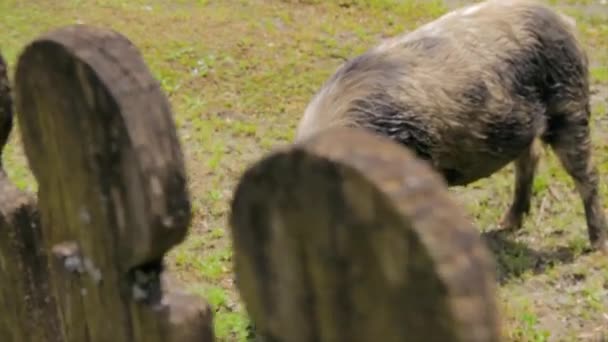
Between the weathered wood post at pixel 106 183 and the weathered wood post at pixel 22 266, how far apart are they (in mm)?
140

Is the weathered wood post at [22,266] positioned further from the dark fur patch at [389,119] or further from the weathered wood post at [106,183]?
the dark fur patch at [389,119]

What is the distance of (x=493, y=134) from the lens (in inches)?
177

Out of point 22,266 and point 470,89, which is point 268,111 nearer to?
point 470,89

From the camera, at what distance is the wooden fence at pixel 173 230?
109cm

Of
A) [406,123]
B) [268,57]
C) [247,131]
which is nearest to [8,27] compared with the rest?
[268,57]

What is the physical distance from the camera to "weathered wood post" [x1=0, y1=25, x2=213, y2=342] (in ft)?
5.05

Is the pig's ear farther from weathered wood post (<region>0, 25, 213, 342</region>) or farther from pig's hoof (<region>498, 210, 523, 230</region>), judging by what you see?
pig's hoof (<region>498, 210, 523, 230</region>)

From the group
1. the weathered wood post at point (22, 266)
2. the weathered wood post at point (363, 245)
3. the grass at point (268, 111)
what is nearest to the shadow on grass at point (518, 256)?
the grass at point (268, 111)

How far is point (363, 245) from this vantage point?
3.70 feet

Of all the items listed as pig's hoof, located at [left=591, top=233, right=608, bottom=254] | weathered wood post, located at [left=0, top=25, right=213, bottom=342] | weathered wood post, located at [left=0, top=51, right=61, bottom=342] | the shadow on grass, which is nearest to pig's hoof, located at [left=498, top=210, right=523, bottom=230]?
the shadow on grass

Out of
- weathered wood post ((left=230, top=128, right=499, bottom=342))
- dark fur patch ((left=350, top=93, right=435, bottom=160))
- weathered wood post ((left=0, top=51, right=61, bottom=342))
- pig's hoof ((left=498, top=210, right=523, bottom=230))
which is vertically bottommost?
pig's hoof ((left=498, top=210, right=523, bottom=230))

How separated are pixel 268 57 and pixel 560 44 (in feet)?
11.0

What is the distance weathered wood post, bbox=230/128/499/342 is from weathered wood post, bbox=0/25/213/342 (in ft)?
0.94

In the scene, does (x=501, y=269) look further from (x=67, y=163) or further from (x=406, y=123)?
(x=67, y=163)
